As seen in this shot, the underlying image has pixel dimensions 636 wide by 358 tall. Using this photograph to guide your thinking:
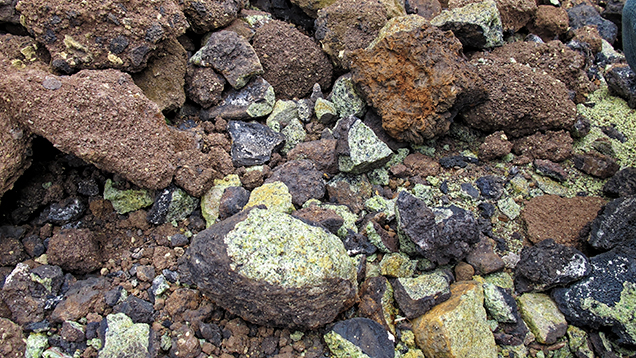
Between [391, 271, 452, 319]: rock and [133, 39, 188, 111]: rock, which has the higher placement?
[133, 39, 188, 111]: rock

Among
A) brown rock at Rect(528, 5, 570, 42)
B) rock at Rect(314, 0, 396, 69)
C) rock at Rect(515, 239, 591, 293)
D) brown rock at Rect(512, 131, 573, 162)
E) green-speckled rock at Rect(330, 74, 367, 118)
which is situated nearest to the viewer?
rock at Rect(515, 239, 591, 293)

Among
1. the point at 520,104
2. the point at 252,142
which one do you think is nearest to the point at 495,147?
the point at 520,104

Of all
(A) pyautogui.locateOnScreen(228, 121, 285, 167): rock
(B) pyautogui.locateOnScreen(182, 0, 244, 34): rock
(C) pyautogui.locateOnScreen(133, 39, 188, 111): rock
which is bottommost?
(A) pyautogui.locateOnScreen(228, 121, 285, 167): rock

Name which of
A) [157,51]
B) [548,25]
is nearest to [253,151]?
[157,51]

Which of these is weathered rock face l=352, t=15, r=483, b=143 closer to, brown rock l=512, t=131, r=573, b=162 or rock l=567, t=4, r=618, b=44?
brown rock l=512, t=131, r=573, b=162

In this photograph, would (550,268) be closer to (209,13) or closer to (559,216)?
(559,216)

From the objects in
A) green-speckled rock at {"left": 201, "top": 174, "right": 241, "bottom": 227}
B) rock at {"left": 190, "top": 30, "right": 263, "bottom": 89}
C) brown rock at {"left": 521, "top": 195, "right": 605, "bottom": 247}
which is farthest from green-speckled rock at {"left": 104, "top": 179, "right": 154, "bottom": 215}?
brown rock at {"left": 521, "top": 195, "right": 605, "bottom": 247}

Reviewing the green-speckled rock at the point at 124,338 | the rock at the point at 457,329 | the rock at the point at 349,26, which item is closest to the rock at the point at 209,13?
the rock at the point at 349,26

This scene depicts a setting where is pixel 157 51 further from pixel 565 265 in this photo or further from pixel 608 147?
pixel 608 147
